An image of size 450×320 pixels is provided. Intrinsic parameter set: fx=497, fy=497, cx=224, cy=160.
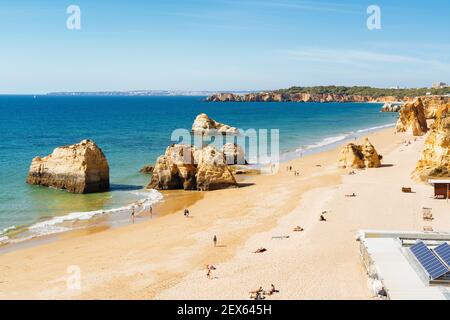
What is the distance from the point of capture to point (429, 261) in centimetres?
1642

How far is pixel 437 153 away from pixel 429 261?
22.5 metres

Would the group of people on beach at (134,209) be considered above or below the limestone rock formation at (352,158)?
below

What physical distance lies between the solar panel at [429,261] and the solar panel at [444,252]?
22 cm

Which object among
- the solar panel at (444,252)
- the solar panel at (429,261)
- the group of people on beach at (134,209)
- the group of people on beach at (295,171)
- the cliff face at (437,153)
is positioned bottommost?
the group of people on beach at (134,209)

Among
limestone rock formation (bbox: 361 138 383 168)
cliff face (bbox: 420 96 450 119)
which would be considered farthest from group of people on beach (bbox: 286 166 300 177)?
cliff face (bbox: 420 96 450 119)

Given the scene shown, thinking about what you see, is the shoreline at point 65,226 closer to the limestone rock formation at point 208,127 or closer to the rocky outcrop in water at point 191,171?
the rocky outcrop in water at point 191,171

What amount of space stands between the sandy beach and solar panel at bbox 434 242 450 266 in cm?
269

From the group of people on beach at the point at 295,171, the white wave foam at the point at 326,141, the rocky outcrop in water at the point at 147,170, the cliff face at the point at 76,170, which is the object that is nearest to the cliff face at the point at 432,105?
the white wave foam at the point at 326,141

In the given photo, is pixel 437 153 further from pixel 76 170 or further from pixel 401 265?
pixel 76 170

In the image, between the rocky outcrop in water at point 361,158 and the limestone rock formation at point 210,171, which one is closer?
the limestone rock formation at point 210,171

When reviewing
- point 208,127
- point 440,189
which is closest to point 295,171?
point 440,189

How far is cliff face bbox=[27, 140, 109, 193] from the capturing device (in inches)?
1529

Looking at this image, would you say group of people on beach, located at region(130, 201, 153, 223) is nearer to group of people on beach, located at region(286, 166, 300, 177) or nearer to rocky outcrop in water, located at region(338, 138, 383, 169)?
group of people on beach, located at region(286, 166, 300, 177)

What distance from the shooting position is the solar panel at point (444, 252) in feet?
53.8
